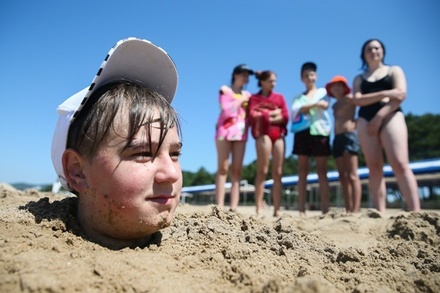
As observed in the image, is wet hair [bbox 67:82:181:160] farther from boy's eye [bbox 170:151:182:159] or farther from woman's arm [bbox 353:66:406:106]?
woman's arm [bbox 353:66:406:106]

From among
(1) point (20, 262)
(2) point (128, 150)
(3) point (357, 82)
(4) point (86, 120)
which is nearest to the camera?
(1) point (20, 262)

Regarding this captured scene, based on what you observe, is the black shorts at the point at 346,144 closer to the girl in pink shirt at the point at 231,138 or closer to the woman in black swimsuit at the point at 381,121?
the woman in black swimsuit at the point at 381,121

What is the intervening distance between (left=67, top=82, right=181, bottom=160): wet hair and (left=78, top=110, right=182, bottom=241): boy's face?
0.03 meters

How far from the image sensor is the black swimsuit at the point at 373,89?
4336 millimetres

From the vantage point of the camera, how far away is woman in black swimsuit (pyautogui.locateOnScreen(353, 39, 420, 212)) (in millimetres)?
3916

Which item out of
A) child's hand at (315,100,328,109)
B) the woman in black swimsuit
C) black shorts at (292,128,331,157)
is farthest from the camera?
child's hand at (315,100,328,109)

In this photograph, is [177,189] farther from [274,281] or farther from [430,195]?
[430,195]

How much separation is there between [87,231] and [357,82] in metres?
4.17

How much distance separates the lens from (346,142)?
16.1ft

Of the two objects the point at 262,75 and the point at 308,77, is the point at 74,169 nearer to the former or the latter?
the point at 262,75

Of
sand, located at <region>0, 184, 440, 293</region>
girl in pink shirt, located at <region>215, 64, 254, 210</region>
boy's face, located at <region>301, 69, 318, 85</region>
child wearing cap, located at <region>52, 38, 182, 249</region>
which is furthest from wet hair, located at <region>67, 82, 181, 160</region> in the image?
boy's face, located at <region>301, 69, 318, 85</region>

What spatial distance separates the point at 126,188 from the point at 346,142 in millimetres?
4110

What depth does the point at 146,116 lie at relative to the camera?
64.2 inches

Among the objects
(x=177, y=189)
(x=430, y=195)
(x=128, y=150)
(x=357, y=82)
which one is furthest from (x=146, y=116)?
(x=430, y=195)
